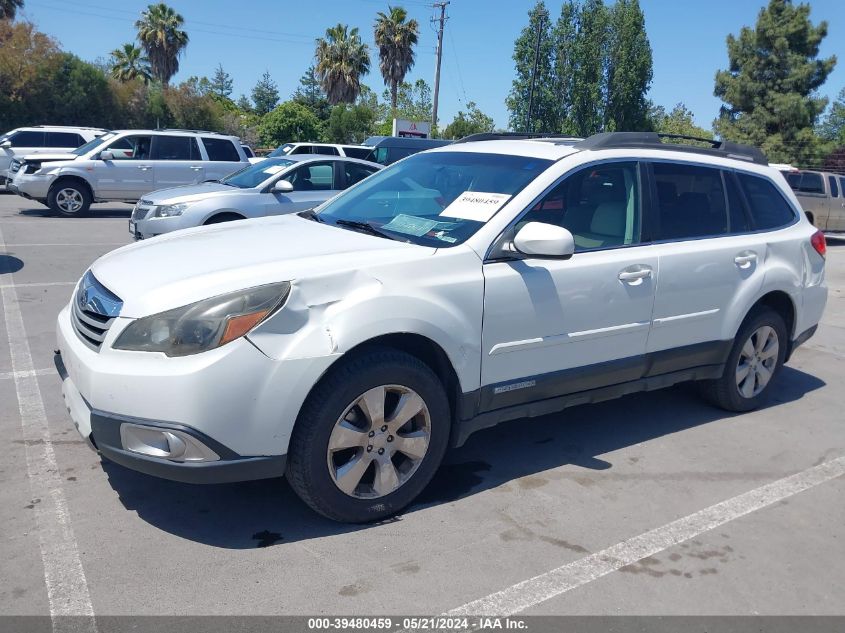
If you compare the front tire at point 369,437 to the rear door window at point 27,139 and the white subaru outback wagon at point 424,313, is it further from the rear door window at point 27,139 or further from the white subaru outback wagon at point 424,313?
the rear door window at point 27,139

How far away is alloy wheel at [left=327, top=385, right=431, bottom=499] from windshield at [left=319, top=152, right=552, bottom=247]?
853 mm

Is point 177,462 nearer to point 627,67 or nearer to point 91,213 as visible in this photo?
point 91,213

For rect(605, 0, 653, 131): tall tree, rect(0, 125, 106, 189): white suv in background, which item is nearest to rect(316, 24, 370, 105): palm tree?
rect(605, 0, 653, 131): tall tree

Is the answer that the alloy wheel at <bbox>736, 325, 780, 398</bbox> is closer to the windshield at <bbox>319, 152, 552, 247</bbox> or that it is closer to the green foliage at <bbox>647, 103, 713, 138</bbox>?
the windshield at <bbox>319, 152, 552, 247</bbox>

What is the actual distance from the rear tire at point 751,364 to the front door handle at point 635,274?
114cm

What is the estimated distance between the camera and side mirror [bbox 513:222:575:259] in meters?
3.80

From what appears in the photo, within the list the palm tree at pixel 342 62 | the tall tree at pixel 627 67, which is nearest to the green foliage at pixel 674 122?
the tall tree at pixel 627 67

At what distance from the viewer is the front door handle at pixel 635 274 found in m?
4.39

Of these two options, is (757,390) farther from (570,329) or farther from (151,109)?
(151,109)

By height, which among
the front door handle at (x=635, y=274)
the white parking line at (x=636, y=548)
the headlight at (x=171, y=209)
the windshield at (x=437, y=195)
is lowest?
the white parking line at (x=636, y=548)

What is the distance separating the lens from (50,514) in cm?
361

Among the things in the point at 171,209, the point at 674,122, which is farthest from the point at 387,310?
the point at 674,122

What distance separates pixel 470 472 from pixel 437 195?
1.59 meters

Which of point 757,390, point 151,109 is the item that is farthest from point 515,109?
point 757,390
